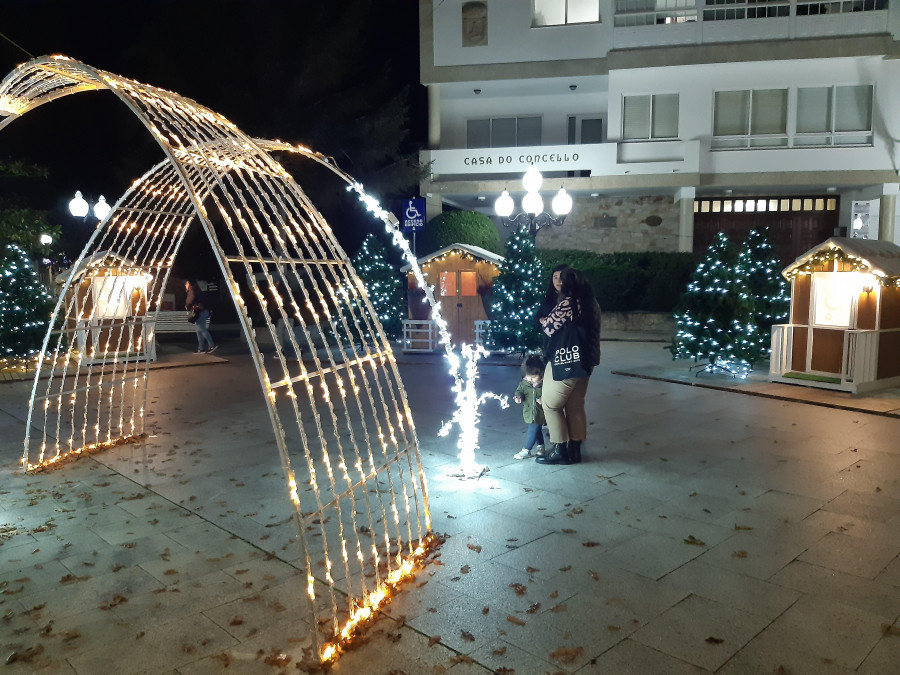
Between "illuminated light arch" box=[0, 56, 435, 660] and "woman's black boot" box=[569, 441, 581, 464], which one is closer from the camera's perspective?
"illuminated light arch" box=[0, 56, 435, 660]

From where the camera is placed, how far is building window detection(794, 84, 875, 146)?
20.0m

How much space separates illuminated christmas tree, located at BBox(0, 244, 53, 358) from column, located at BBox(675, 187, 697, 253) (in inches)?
672

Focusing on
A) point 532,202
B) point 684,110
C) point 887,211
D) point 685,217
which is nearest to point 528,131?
point 684,110

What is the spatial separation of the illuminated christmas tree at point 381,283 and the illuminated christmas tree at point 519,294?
13.3 ft

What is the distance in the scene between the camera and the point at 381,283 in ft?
57.4

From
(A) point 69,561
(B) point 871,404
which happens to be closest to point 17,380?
(A) point 69,561

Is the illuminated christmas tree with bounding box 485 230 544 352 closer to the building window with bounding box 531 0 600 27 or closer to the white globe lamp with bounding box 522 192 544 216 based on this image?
the white globe lamp with bounding box 522 192 544 216

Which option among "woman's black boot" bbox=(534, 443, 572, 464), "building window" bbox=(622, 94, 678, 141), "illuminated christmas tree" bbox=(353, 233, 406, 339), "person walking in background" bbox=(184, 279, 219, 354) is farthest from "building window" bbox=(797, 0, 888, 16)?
"woman's black boot" bbox=(534, 443, 572, 464)

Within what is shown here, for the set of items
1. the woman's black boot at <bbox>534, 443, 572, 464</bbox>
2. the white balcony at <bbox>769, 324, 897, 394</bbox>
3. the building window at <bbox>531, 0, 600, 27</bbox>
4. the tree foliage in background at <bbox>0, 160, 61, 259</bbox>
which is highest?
the building window at <bbox>531, 0, 600, 27</bbox>

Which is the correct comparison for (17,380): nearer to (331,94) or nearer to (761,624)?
(331,94)

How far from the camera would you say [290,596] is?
159 inches

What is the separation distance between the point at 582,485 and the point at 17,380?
36.1 feet

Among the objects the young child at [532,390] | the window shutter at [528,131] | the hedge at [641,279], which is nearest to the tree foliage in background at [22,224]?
the young child at [532,390]

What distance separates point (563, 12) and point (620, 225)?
6935 millimetres
